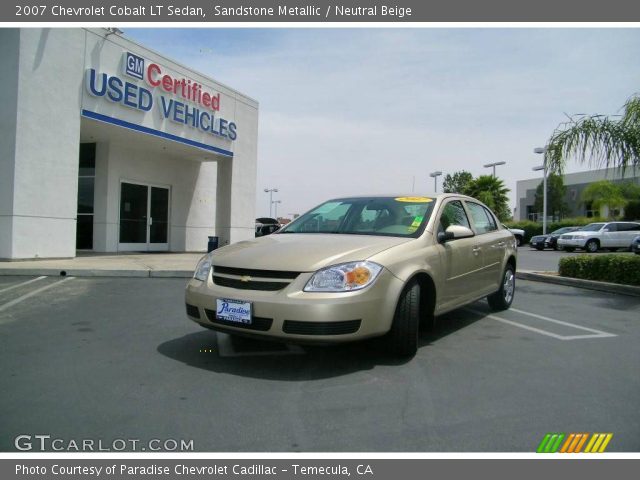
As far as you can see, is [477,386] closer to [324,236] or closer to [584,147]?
[324,236]

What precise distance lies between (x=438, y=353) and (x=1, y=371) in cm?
357

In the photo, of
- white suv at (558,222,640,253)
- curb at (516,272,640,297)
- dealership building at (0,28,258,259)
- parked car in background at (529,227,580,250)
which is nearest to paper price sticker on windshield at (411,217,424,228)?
curb at (516,272,640,297)

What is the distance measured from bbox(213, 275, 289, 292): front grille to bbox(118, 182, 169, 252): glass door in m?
11.5

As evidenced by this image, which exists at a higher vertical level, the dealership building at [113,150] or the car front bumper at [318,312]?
the dealership building at [113,150]

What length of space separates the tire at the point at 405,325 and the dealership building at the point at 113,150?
935cm

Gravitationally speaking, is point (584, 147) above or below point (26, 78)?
below

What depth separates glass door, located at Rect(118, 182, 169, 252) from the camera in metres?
14.6

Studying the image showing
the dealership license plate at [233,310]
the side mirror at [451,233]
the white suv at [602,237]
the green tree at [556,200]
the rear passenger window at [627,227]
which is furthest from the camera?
the green tree at [556,200]

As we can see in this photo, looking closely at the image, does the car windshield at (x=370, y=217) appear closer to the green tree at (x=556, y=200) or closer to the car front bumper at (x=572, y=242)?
the car front bumper at (x=572, y=242)

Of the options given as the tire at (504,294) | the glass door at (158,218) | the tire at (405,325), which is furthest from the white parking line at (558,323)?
the glass door at (158,218)

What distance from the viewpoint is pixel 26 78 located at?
10.2m

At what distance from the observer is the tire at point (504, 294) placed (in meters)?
6.43
